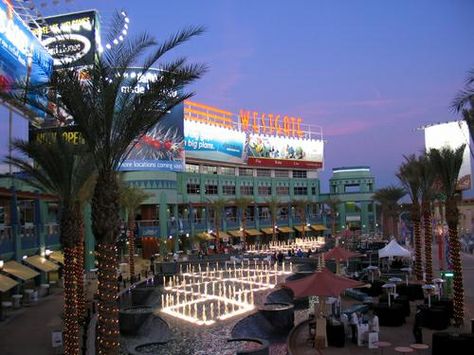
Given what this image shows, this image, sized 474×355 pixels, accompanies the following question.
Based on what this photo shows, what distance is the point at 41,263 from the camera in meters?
34.7

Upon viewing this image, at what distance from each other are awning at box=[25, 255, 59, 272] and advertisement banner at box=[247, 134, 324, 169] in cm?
5163

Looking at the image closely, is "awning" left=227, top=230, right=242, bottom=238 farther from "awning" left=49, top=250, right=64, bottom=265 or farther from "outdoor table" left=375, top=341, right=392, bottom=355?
"outdoor table" left=375, top=341, right=392, bottom=355

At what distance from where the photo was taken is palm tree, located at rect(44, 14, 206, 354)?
1206 centimetres

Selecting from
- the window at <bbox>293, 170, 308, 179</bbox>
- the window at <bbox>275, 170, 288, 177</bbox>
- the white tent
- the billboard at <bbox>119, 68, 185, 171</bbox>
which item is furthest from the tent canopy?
the window at <bbox>293, 170, 308, 179</bbox>

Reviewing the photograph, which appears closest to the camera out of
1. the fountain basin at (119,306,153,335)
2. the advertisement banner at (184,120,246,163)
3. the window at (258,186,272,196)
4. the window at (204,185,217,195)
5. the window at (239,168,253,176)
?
the fountain basin at (119,306,153,335)

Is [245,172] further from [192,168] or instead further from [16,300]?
[16,300]

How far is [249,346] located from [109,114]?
9024mm

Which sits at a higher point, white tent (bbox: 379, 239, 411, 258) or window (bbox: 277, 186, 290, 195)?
window (bbox: 277, 186, 290, 195)

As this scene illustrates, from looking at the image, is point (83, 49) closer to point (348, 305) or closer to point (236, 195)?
point (236, 195)

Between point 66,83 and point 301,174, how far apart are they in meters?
86.3

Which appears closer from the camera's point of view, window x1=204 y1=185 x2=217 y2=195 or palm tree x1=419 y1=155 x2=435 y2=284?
palm tree x1=419 y1=155 x2=435 y2=284

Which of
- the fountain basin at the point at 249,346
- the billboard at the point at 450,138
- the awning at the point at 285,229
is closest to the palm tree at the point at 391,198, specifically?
the billboard at the point at 450,138

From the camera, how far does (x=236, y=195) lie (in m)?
80.9

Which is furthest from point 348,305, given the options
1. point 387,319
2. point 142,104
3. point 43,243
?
point 43,243
